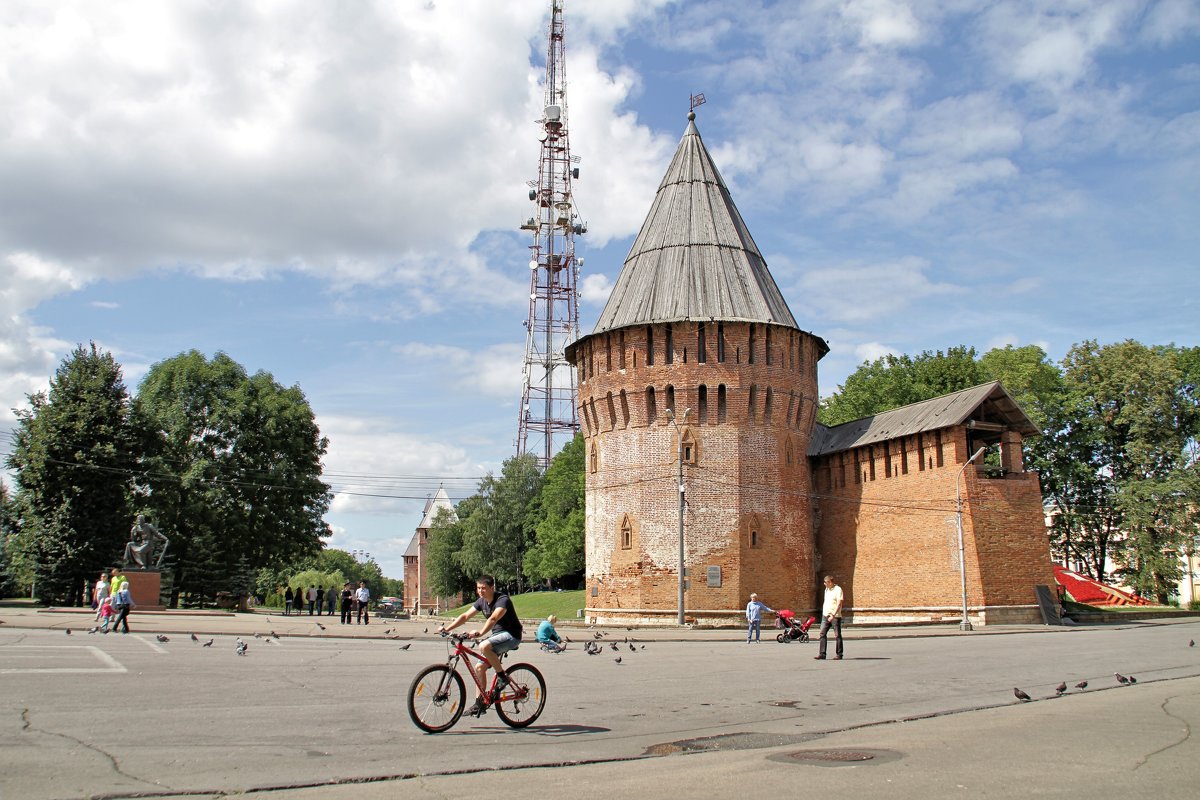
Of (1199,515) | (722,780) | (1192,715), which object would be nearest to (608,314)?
(1199,515)

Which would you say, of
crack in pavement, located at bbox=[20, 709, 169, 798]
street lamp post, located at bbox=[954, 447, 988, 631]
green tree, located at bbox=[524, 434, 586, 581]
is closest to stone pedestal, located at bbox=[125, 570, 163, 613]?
street lamp post, located at bbox=[954, 447, 988, 631]

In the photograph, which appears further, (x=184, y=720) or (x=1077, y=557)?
(x=1077, y=557)

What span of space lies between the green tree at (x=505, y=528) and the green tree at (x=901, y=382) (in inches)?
972

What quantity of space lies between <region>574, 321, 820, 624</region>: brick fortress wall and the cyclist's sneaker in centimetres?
2800

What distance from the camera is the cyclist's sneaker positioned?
9.18 m

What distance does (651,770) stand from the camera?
288 inches

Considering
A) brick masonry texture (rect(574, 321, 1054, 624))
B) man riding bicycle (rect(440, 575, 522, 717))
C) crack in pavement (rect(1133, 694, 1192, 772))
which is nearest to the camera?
crack in pavement (rect(1133, 694, 1192, 772))

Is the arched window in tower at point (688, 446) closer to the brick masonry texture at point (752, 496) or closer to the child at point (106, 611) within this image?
the brick masonry texture at point (752, 496)

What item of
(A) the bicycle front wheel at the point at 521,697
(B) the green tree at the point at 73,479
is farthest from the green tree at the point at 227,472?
(A) the bicycle front wheel at the point at 521,697

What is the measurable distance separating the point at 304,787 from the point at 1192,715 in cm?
916

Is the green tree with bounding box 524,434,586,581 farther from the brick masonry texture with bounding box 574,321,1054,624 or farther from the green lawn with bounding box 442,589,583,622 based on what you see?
the brick masonry texture with bounding box 574,321,1054,624

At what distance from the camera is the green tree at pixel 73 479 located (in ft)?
132

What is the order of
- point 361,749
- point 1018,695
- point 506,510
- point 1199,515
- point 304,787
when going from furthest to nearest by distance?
point 506,510 < point 1199,515 < point 1018,695 < point 361,749 < point 304,787

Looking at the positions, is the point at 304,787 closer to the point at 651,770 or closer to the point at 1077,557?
the point at 651,770
